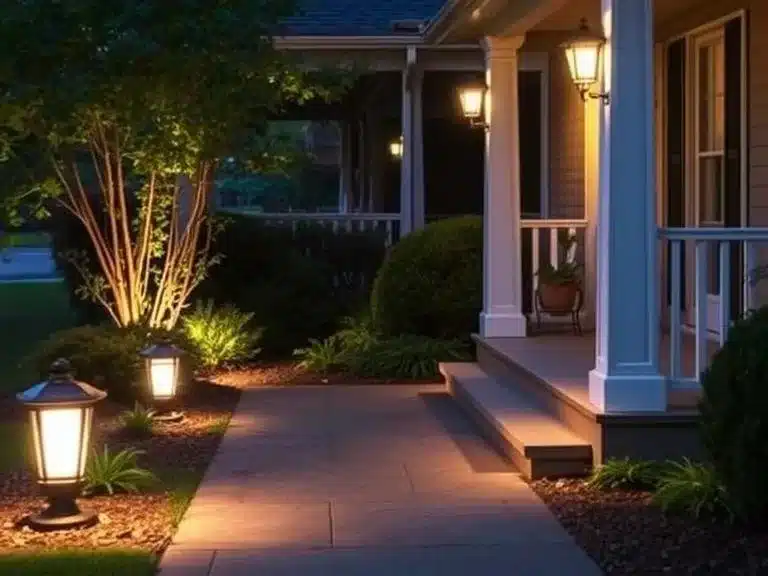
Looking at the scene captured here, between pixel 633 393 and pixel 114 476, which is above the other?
pixel 633 393

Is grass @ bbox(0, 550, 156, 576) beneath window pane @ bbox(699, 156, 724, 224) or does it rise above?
beneath

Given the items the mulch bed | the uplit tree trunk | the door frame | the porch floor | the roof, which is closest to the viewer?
the mulch bed

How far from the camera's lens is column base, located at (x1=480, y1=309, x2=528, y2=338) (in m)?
12.9

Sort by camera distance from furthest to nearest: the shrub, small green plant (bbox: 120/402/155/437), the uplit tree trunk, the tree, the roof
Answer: the roof, the uplit tree trunk, the shrub, the tree, small green plant (bbox: 120/402/155/437)

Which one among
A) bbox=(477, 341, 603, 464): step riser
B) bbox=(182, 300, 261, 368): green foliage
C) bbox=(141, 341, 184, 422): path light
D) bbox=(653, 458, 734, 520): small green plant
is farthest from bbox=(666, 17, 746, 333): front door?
bbox=(182, 300, 261, 368): green foliage

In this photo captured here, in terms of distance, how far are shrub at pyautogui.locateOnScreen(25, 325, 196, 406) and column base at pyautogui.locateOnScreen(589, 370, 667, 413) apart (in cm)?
445

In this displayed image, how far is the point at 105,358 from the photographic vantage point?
11.9 metres

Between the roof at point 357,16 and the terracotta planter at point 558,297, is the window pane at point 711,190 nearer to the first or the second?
the terracotta planter at point 558,297

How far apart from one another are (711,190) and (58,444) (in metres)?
6.49

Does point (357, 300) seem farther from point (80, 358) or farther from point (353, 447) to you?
point (353, 447)

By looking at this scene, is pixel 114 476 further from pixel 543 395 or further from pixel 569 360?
pixel 569 360

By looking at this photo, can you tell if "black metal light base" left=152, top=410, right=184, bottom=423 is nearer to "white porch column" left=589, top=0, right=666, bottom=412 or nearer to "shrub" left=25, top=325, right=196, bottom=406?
"shrub" left=25, top=325, right=196, bottom=406

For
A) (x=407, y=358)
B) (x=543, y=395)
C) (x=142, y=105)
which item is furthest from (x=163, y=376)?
(x=407, y=358)

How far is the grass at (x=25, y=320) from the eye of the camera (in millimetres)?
14758
